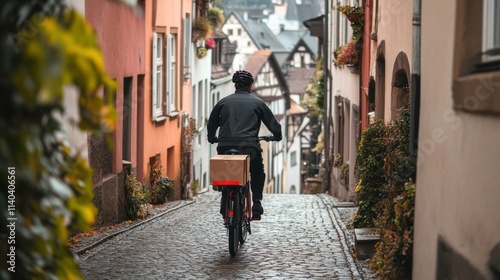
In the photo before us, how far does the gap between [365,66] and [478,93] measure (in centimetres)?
1166

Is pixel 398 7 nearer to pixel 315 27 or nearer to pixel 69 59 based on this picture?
pixel 69 59

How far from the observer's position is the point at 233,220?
9.35 meters

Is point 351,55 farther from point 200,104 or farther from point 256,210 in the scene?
point 200,104

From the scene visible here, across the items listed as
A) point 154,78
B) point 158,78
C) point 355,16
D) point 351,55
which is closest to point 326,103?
point 158,78

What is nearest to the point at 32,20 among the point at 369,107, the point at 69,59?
the point at 69,59

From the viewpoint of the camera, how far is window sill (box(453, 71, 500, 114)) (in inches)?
182

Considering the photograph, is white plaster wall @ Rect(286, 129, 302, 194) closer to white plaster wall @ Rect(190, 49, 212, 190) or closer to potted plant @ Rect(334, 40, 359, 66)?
white plaster wall @ Rect(190, 49, 212, 190)

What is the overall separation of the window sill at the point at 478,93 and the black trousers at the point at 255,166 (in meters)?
Answer: 4.43

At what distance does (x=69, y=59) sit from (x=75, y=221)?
2.19 ft

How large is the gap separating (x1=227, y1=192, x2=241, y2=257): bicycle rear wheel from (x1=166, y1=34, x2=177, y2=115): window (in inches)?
416

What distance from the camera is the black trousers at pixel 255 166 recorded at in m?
Result: 9.85

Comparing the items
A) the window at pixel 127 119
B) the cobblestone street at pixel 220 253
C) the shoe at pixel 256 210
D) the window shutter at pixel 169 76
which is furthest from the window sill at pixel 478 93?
the window shutter at pixel 169 76

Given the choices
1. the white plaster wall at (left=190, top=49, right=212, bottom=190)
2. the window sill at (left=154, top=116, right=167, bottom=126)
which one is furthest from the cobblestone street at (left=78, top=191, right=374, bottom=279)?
the white plaster wall at (left=190, top=49, right=212, bottom=190)

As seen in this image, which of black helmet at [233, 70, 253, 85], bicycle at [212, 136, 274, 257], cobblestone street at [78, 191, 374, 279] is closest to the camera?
cobblestone street at [78, 191, 374, 279]
